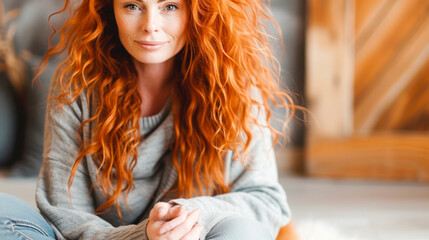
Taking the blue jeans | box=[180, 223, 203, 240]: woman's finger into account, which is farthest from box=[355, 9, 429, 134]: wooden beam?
box=[180, 223, 203, 240]: woman's finger

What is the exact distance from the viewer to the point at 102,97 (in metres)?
1.32

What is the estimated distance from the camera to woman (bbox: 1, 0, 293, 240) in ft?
4.23

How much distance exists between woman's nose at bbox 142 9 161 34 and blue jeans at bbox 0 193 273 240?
44 cm

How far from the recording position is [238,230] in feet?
3.67

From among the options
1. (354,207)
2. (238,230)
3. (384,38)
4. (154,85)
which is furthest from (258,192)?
(384,38)

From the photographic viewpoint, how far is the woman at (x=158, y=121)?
4.23 ft

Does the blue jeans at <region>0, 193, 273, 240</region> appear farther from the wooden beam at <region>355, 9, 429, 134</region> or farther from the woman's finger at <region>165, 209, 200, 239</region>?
the wooden beam at <region>355, 9, 429, 134</region>

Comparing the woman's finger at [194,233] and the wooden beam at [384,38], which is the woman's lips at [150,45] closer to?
the woman's finger at [194,233]

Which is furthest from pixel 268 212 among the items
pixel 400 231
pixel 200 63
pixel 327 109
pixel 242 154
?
pixel 327 109

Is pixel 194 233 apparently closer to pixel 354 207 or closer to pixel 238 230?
pixel 238 230

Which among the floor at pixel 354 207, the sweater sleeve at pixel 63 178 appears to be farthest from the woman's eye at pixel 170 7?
the floor at pixel 354 207

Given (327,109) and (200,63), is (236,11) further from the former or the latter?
(327,109)

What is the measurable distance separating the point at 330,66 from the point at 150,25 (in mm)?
1505

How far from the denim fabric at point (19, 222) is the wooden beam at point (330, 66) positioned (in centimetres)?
164
